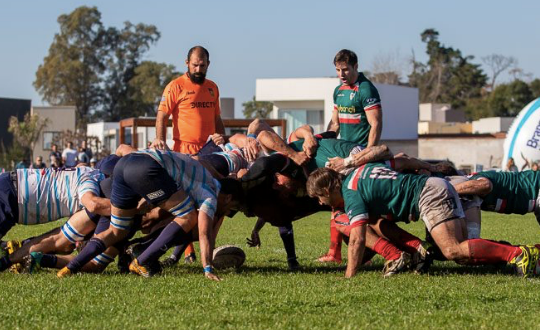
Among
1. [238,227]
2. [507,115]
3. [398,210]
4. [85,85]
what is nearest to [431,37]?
[507,115]

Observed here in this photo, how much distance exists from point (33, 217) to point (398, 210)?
347 centimetres

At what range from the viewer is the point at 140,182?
8.02 meters

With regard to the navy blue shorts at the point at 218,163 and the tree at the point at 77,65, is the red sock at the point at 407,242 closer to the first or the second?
the navy blue shorts at the point at 218,163

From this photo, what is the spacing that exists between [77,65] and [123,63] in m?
4.60

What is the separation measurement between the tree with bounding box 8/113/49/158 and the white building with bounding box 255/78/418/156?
21.3m

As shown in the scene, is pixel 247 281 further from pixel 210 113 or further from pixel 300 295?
pixel 210 113

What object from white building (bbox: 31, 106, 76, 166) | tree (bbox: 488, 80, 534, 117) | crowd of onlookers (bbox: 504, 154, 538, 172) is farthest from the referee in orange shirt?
tree (bbox: 488, 80, 534, 117)

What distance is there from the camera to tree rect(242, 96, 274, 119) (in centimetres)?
6994

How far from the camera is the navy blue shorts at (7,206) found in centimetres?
871

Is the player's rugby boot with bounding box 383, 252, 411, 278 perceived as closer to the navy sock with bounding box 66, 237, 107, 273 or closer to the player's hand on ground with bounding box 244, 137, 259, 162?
the player's hand on ground with bounding box 244, 137, 259, 162

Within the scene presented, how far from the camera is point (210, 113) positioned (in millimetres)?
10562

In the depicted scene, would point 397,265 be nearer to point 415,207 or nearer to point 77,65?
point 415,207

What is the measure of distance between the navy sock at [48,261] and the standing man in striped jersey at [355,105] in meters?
2.87

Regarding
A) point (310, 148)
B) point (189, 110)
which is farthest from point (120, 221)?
point (189, 110)
